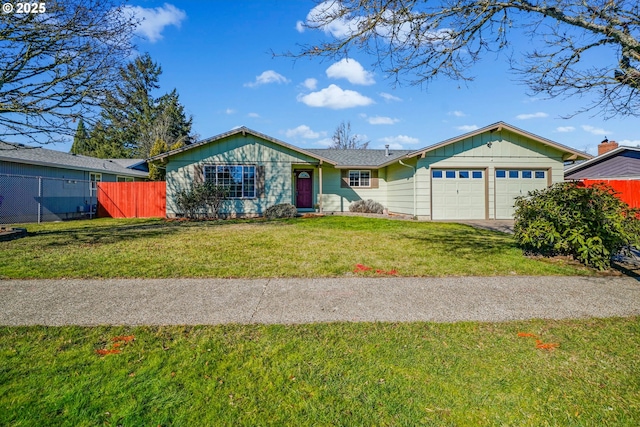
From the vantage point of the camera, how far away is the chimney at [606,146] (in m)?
20.2

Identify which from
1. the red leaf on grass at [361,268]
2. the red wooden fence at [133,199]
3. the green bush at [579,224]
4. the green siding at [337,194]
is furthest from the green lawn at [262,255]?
the green siding at [337,194]

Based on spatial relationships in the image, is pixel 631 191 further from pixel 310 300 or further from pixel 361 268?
pixel 310 300

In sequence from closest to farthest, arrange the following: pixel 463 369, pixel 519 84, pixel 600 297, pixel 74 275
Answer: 1. pixel 463 369
2. pixel 600 297
3. pixel 74 275
4. pixel 519 84

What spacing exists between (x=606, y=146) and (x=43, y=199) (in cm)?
3284

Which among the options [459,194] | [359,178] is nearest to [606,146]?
[459,194]

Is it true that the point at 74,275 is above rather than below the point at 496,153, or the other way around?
below

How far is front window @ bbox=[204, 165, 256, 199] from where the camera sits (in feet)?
53.7

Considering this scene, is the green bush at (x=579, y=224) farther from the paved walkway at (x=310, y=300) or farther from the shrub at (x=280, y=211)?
the shrub at (x=280, y=211)

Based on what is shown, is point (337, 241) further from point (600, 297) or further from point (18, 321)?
point (18, 321)

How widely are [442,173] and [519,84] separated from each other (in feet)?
30.2

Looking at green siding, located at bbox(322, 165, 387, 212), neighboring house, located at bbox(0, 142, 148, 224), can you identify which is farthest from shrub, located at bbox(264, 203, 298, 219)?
neighboring house, located at bbox(0, 142, 148, 224)

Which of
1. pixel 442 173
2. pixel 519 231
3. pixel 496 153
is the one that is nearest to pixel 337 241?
pixel 519 231

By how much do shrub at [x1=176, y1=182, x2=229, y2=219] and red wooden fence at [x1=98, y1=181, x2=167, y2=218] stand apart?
2973 mm

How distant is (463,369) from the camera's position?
8.78 ft
